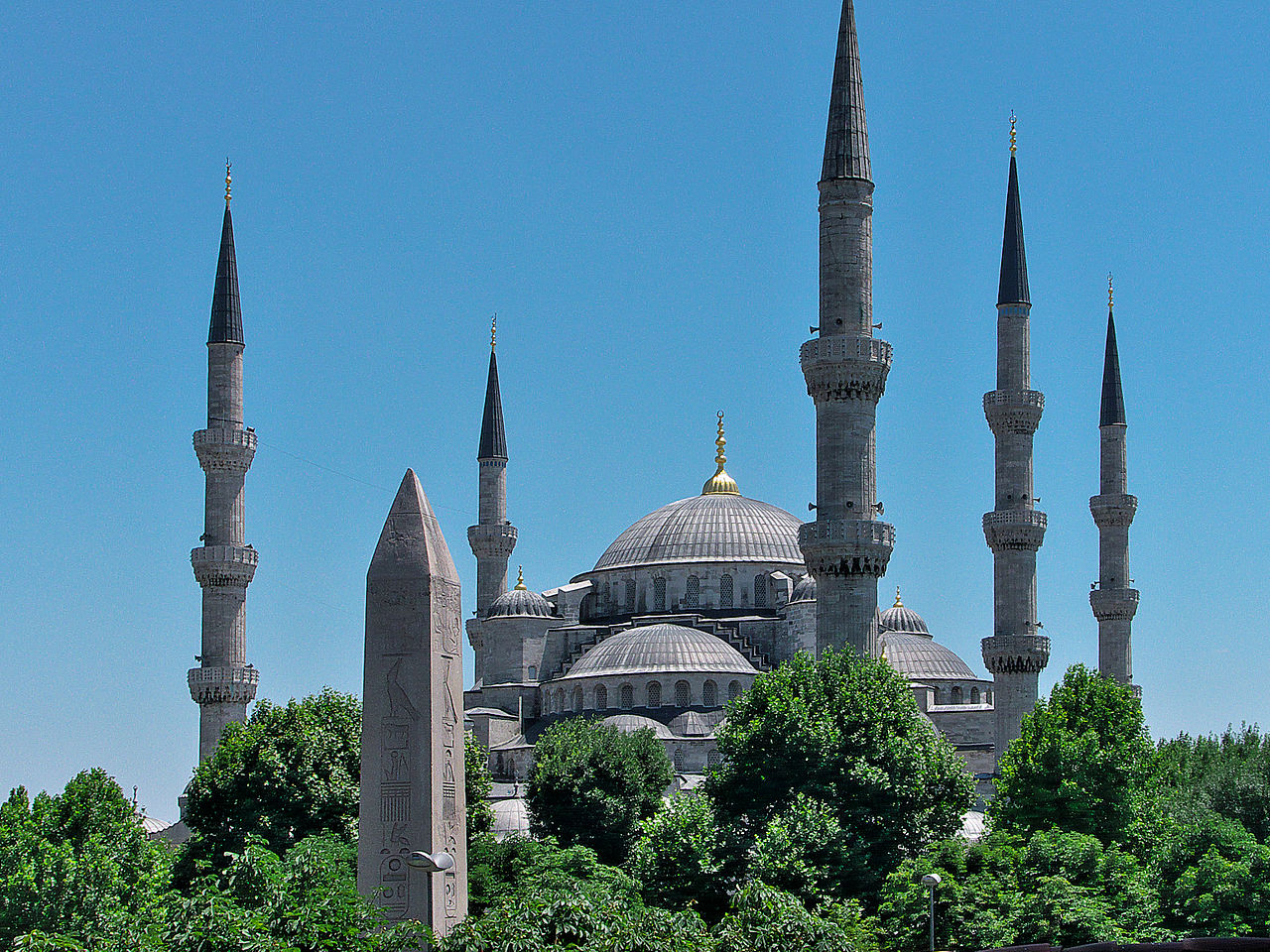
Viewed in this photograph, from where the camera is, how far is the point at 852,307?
3612 cm

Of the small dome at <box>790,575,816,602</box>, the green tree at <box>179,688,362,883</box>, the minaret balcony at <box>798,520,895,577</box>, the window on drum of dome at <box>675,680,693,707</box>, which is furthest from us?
the small dome at <box>790,575,816,602</box>

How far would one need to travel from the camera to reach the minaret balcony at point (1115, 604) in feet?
171

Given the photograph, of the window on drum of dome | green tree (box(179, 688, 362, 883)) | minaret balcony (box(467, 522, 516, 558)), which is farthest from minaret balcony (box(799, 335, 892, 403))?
minaret balcony (box(467, 522, 516, 558))

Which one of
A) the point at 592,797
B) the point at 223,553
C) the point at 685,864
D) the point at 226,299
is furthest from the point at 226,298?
the point at 685,864

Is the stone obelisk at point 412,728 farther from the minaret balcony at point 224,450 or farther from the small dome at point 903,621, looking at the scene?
the small dome at point 903,621

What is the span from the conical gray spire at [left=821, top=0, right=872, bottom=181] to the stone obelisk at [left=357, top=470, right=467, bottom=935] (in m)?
23.1

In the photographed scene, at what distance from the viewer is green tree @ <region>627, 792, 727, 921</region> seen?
29047 millimetres

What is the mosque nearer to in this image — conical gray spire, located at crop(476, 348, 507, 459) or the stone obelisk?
conical gray spire, located at crop(476, 348, 507, 459)

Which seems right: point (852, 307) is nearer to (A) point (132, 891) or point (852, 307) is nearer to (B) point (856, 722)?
(B) point (856, 722)

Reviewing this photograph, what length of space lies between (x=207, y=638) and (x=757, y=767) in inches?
727

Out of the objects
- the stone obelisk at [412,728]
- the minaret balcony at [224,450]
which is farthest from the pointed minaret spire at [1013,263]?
the stone obelisk at [412,728]

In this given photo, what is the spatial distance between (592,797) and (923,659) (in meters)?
22.2

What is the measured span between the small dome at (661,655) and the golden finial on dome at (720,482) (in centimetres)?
1178

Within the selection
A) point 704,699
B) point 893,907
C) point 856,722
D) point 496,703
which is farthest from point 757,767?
point 496,703
